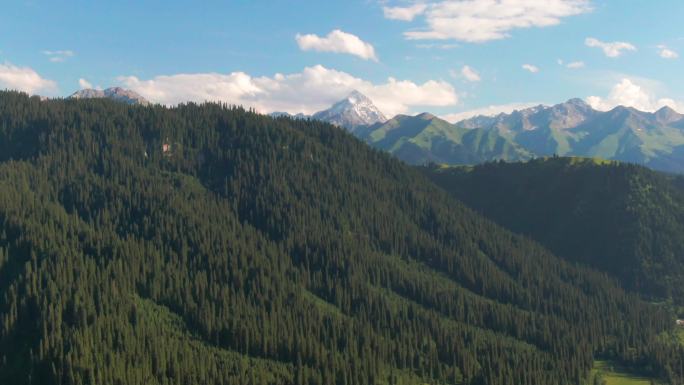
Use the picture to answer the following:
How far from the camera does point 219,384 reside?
181625mm

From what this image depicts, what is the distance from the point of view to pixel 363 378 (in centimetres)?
19612

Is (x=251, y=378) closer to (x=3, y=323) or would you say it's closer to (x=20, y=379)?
(x=20, y=379)

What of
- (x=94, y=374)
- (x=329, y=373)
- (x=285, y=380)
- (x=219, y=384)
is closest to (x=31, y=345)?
(x=94, y=374)

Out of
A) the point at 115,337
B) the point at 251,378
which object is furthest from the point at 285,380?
the point at 115,337

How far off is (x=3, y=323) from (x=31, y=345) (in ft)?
55.9

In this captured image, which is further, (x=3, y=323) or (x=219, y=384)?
(x=3, y=323)

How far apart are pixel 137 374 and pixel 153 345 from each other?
18.1m

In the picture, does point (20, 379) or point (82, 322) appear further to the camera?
point (82, 322)

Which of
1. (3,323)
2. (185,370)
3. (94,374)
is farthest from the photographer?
(3,323)

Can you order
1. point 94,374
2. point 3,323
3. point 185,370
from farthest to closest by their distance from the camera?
point 3,323 < point 185,370 < point 94,374

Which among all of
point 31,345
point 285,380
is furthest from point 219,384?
point 31,345

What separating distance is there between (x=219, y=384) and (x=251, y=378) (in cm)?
970

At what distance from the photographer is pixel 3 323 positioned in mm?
197125

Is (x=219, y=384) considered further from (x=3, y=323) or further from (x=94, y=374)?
(x=3, y=323)
